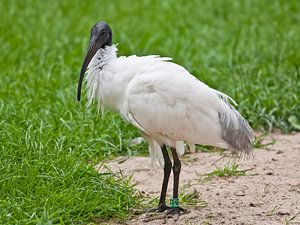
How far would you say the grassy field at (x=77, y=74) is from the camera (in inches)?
221

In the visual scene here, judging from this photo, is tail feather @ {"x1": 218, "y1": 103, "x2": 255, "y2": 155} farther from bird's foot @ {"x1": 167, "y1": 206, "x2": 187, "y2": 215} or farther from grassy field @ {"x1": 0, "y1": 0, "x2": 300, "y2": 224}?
grassy field @ {"x1": 0, "y1": 0, "x2": 300, "y2": 224}

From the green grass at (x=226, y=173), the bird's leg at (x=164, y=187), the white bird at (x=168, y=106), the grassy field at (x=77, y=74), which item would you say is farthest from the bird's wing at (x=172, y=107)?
the green grass at (x=226, y=173)

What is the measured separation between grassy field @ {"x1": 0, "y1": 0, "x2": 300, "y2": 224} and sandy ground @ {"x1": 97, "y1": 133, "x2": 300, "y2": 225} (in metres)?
0.27

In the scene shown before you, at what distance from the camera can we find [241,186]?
20.4 feet

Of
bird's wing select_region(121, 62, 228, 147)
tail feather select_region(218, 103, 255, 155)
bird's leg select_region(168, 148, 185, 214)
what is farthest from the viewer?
bird's leg select_region(168, 148, 185, 214)

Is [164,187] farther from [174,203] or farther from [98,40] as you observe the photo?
[98,40]

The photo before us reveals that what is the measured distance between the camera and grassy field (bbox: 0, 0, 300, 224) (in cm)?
561

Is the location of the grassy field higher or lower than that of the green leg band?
higher

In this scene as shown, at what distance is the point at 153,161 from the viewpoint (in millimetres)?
6125

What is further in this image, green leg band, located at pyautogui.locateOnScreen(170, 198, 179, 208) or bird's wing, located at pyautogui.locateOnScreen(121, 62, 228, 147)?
green leg band, located at pyautogui.locateOnScreen(170, 198, 179, 208)

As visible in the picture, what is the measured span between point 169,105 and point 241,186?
1.15 m

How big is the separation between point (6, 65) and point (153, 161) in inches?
138

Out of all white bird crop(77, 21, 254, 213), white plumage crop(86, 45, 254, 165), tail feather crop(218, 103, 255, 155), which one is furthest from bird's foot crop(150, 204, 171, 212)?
tail feather crop(218, 103, 255, 155)

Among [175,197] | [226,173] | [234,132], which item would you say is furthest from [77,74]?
[234,132]
